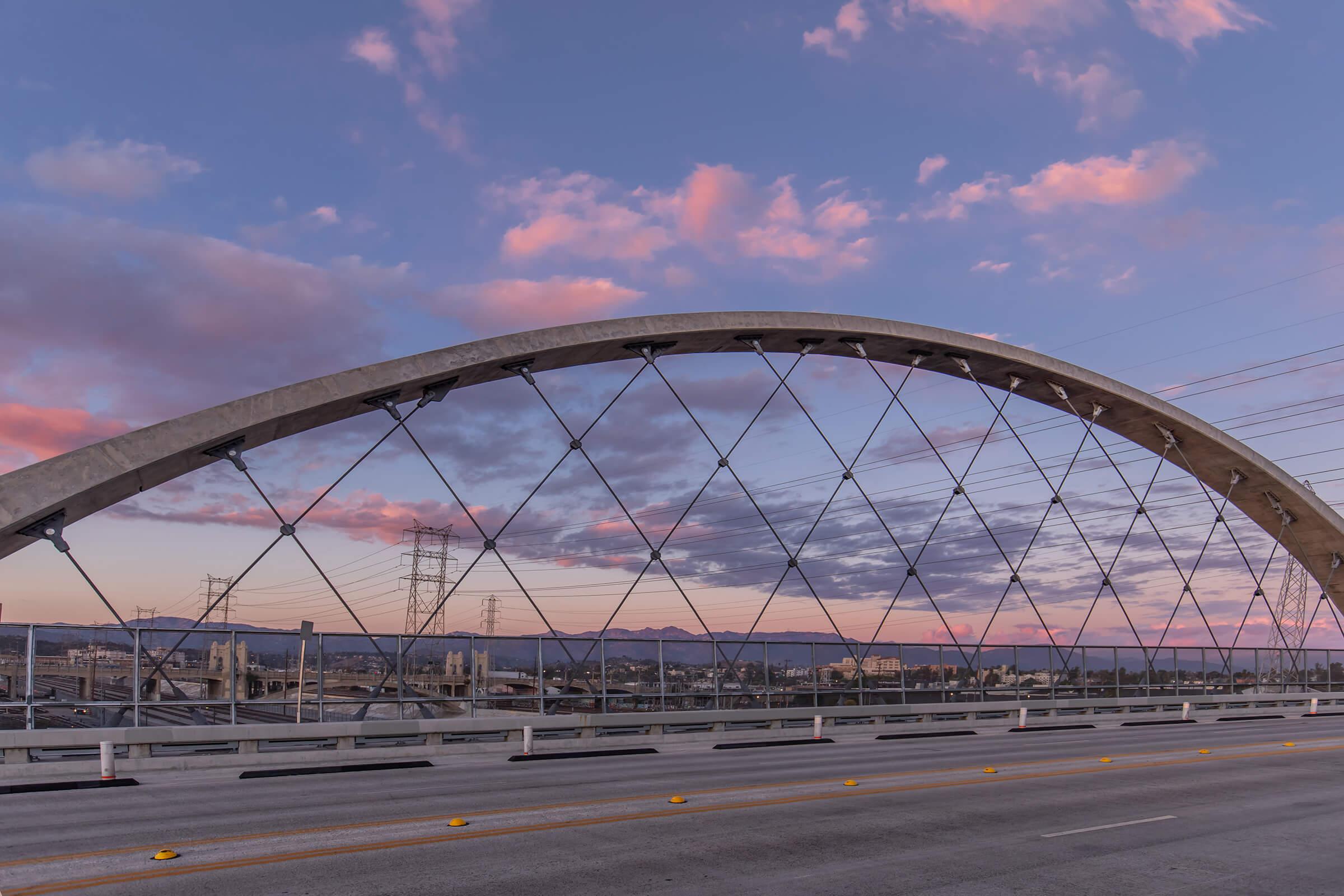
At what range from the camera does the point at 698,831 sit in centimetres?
1152

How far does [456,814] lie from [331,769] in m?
7.23

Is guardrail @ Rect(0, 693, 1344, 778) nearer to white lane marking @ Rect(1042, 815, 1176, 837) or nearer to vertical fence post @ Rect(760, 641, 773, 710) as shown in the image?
vertical fence post @ Rect(760, 641, 773, 710)

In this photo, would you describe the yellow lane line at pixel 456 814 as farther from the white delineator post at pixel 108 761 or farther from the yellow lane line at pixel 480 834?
the white delineator post at pixel 108 761

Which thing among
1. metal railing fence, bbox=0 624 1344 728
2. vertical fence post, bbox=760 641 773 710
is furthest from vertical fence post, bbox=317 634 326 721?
vertical fence post, bbox=760 641 773 710

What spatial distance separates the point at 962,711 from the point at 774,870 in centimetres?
2409

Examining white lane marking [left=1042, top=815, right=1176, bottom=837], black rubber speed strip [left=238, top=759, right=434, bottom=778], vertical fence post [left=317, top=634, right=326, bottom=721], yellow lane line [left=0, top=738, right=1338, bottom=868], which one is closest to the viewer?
yellow lane line [left=0, top=738, right=1338, bottom=868]

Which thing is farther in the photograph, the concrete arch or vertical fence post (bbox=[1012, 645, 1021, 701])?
vertical fence post (bbox=[1012, 645, 1021, 701])

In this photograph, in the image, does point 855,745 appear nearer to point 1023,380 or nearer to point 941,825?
point 941,825

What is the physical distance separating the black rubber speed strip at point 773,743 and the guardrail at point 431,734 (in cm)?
40

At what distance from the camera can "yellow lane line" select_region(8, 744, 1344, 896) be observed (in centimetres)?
878

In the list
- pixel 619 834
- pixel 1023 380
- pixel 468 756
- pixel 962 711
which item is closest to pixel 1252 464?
pixel 1023 380

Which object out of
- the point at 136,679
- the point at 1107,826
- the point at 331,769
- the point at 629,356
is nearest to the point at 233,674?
the point at 136,679

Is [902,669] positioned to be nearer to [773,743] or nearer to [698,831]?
[773,743]

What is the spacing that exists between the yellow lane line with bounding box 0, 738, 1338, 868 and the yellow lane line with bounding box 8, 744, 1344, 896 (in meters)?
0.96
